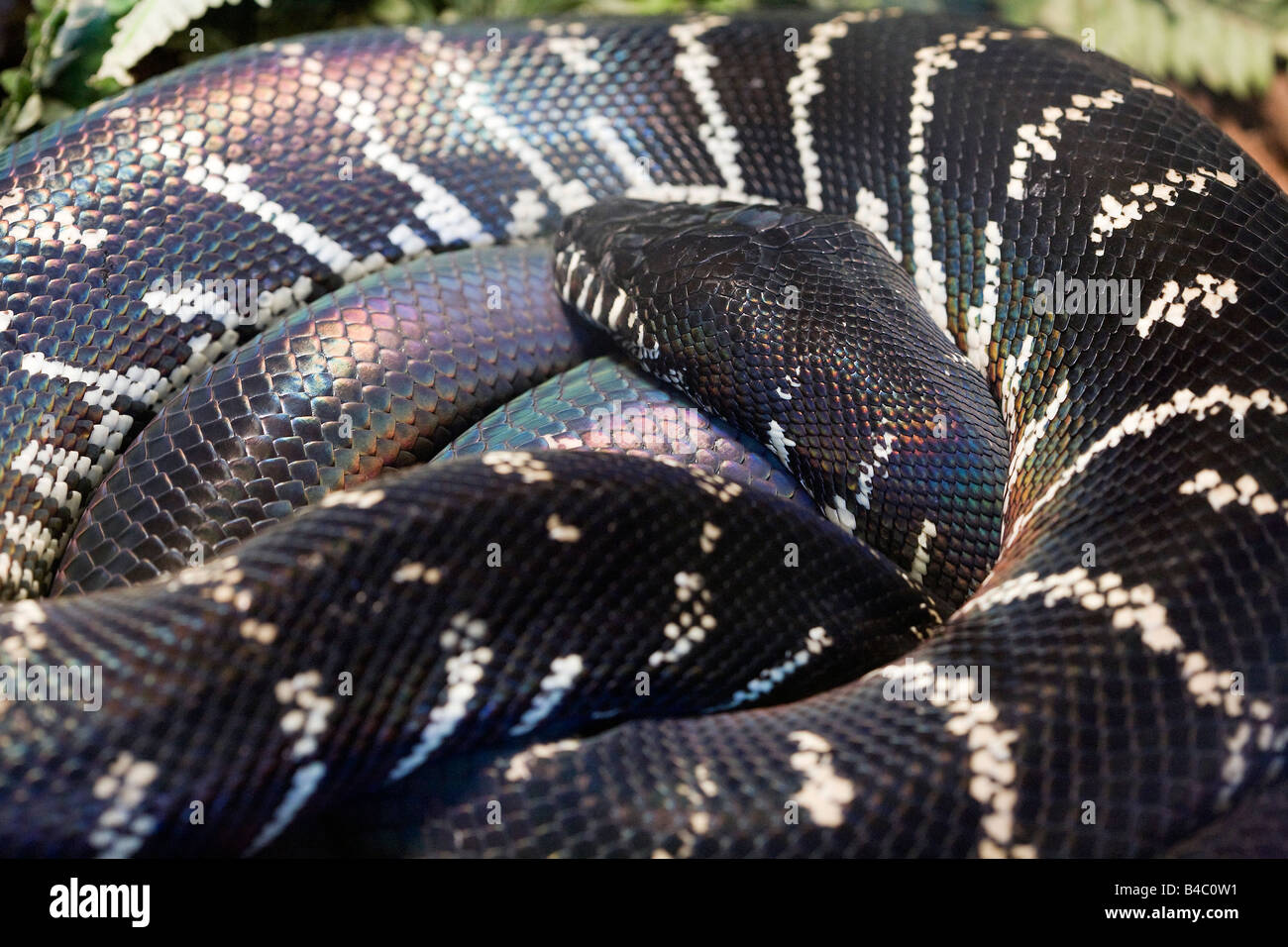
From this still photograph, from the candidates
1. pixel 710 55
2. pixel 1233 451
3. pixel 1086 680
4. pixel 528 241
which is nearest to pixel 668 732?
pixel 1086 680

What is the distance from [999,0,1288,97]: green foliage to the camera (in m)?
4.34

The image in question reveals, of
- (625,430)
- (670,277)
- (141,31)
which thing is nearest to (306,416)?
(625,430)

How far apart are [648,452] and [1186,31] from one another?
3461mm

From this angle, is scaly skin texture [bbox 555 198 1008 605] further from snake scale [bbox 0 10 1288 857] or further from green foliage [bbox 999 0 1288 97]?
green foliage [bbox 999 0 1288 97]

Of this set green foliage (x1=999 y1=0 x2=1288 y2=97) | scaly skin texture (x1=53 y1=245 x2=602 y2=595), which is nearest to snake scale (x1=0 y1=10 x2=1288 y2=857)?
scaly skin texture (x1=53 y1=245 x2=602 y2=595)

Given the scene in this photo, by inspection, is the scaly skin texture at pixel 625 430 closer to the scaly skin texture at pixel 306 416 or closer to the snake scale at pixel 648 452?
the snake scale at pixel 648 452

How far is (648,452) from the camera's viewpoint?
8.44 ft

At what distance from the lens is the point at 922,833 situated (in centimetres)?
168

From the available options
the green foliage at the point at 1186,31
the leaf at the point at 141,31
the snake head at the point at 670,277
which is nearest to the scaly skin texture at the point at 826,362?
the snake head at the point at 670,277

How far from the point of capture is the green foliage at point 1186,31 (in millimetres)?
4336

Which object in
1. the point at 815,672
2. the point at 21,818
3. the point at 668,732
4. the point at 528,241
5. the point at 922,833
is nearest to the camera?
the point at 21,818

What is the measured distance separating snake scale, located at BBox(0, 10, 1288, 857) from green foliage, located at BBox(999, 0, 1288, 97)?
1.40 m
